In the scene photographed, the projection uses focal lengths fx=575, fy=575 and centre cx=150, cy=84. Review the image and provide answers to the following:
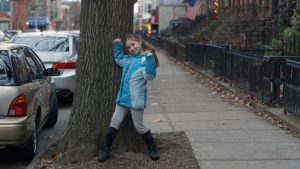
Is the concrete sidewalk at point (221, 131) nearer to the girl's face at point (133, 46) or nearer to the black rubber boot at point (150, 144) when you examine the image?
the black rubber boot at point (150, 144)

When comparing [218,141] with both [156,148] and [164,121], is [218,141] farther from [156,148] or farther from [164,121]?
[164,121]

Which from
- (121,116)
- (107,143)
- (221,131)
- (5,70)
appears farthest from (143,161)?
(221,131)

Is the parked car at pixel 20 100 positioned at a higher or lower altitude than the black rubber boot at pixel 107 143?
higher

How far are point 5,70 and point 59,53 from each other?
545 cm

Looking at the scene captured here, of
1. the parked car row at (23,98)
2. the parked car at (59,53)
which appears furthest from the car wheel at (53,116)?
the parked car at (59,53)

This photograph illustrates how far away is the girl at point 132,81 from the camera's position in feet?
20.6

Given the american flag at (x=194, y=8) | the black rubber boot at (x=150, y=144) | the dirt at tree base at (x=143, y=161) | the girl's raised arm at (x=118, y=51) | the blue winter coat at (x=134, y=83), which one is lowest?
the dirt at tree base at (x=143, y=161)

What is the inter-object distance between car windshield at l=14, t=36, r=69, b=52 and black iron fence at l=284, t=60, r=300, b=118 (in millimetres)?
5383

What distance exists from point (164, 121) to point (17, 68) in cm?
336

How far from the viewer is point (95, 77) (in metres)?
6.59

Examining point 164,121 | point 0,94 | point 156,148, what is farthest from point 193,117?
point 0,94

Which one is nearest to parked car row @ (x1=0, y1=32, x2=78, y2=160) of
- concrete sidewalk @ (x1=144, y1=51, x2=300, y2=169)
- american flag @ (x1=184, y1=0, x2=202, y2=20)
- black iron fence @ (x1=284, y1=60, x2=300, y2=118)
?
concrete sidewalk @ (x1=144, y1=51, x2=300, y2=169)

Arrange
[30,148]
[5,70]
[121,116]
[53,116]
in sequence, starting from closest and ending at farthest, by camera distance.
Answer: [121,116], [5,70], [30,148], [53,116]

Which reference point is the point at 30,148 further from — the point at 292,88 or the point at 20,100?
the point at 292,88
